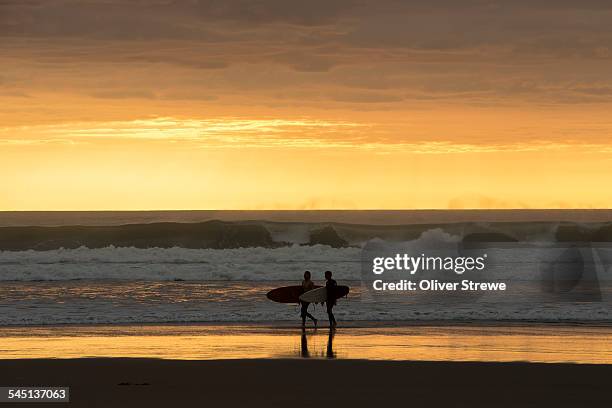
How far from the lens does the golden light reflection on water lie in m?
18.8

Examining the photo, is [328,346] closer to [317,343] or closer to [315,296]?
[317,343]

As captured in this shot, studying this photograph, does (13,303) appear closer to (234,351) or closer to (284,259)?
(234,351)

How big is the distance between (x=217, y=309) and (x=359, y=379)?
1388cm

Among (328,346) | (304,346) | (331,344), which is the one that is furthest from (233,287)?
(328,346)

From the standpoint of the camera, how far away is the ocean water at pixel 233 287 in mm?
27500

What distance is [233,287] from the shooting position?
38.0 m

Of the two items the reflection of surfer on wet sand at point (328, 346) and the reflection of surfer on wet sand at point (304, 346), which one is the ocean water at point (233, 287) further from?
the reflection of surfer on wet sand at point (304, 346)

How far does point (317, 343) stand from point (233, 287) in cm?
1747

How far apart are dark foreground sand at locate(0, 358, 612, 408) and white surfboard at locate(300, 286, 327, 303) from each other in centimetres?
587

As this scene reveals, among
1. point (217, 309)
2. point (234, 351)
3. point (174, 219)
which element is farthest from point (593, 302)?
point (174, 219)

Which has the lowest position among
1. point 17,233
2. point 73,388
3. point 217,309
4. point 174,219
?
point 73,388

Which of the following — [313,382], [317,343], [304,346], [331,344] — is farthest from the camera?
[317,343]

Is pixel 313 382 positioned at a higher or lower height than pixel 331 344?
lower

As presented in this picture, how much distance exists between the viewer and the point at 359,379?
51.6 ft
